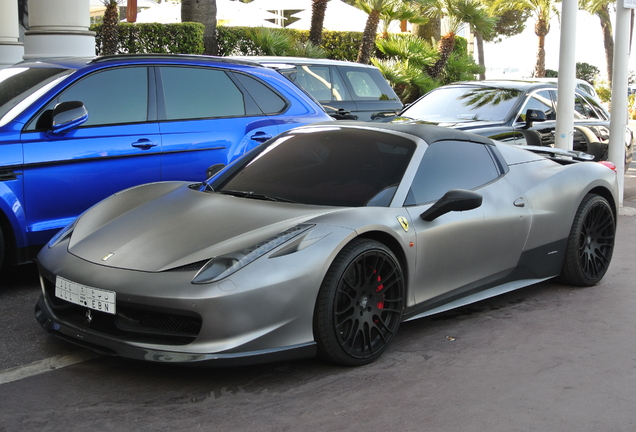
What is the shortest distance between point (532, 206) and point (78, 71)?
3489 millimetres

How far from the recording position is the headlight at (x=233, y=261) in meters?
3.69

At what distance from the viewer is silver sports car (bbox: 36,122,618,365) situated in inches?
146

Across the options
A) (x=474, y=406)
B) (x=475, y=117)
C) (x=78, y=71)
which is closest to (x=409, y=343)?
(x=474, y=406)

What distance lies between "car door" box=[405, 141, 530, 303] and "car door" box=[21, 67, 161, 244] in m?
2.37

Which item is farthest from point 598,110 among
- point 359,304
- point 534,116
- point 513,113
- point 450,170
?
point 359,304

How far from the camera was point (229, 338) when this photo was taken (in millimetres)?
3666

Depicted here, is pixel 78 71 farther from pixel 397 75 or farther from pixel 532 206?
pixel 397 75

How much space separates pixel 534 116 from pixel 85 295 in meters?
7.02

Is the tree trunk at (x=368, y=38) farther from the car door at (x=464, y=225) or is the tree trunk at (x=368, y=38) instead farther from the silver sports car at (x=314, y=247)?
the car door at (x=464, y=225)

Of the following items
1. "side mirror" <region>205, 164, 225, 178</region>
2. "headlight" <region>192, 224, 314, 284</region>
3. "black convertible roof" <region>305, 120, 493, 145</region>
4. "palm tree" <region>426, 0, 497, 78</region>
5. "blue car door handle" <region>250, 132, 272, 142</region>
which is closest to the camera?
"headlight" <region>192, 224, 314, 284</region>

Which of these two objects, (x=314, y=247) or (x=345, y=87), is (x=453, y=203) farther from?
(x=345, y=87)

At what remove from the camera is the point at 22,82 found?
600 cm

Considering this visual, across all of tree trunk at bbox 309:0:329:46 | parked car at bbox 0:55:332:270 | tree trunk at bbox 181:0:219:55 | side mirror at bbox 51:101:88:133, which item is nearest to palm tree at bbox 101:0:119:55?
tree trunk at bbox 181:0:219:55

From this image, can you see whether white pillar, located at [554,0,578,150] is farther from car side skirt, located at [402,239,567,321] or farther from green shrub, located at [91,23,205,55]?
green shrub, located at [91,23,205,55]
